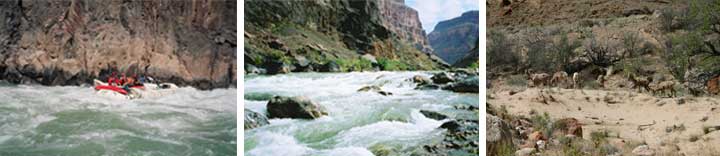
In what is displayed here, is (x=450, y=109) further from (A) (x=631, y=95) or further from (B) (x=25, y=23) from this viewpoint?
(B) (x=25, y=23)

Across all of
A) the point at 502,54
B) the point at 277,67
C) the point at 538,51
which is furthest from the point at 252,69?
the point at 538,51

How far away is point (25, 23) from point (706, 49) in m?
4.43

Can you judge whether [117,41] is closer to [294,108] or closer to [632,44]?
[294,108]

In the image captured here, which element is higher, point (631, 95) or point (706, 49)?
point (706, 49)

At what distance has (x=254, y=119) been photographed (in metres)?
4.54

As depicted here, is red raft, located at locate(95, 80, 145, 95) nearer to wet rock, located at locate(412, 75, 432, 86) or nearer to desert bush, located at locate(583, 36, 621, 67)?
wet rock, located at locate(412, 75, 432, 86)

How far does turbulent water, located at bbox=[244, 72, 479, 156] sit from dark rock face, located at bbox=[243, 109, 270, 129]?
0.10 feet

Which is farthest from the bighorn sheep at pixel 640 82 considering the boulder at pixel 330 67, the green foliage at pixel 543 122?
the boulder at pixel 330 67

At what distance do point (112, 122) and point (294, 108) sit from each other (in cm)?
126

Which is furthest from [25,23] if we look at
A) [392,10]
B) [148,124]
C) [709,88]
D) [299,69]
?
[709,88]

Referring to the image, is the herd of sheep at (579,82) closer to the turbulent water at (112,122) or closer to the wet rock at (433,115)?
the wet rock at (433,115)

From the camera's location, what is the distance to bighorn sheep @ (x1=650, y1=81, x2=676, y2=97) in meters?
4.11

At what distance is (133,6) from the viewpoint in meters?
4.70

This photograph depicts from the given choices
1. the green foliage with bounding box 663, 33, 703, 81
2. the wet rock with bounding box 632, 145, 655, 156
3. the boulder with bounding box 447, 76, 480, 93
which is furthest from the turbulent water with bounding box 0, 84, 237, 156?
the green foliage with bounding box 663, 33, 703, 81
